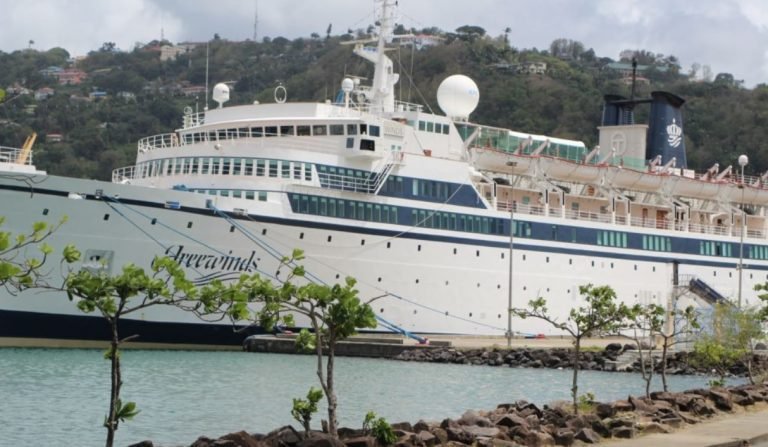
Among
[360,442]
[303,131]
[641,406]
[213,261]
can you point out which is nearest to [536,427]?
[641,406]

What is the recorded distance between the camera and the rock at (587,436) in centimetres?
1653

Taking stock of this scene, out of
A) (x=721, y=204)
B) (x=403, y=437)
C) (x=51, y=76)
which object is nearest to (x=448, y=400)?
(x=403, y=437)

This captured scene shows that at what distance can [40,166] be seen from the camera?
102500 millimetres

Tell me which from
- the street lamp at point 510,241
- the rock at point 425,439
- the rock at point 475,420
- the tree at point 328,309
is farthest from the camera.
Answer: the street lamp at point 510,241

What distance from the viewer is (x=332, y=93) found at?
410 ft

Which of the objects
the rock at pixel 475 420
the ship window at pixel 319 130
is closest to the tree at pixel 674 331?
the rock at pixel 475 420

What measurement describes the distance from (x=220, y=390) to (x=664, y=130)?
1312 inches

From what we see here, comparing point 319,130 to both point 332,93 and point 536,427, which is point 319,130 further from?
point 332,93

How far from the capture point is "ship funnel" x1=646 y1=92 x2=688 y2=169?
56594mm

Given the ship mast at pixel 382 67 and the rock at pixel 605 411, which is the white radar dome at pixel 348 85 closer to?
the ship mast at pixel 382 67

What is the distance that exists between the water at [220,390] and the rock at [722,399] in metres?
5.81

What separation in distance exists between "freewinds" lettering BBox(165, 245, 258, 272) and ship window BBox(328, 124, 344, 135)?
5.31 meters

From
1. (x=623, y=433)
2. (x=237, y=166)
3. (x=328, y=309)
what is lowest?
(x=623, y=433)

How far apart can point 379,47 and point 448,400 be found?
18.8 meters
